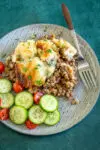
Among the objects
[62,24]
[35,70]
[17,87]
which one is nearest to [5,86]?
[17,87]

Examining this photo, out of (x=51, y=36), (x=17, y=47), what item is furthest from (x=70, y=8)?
(x=17, y=47)

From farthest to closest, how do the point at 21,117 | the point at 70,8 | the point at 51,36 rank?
the point at 70,8 → the point at 51,36 → the point at 21,117

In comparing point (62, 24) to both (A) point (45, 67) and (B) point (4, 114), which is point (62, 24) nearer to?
(A) point (45, 67)

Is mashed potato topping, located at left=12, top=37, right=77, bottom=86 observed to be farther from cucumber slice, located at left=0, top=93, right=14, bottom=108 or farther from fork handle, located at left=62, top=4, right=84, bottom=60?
cucumber slice, located at left=0, top=93, right=14, bottom=108

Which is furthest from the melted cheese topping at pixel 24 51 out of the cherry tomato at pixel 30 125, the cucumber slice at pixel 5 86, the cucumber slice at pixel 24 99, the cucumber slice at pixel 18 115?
the cherry tomato at pixel 30 125

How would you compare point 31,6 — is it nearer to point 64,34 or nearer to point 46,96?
point 64,34

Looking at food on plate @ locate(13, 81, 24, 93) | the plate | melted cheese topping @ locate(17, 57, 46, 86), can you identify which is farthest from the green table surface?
melted cheese topping @ locate(17, 57, 46, 86)

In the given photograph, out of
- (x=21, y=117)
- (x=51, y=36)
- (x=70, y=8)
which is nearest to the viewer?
(x=21, y=117)

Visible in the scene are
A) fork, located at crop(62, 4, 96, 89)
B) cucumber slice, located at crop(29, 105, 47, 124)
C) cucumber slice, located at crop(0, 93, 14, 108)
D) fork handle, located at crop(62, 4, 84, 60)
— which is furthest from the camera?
fork handle, located at crop(62, 4, 84, 60)
